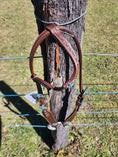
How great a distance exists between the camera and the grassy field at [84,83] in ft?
8.79

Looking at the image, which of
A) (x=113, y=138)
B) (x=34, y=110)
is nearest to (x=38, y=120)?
(x=34, y=110)

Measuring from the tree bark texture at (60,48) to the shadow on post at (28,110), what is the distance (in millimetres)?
990

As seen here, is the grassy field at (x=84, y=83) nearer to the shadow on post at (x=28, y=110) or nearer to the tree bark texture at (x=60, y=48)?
the shadow on post at (x=28, y=110)

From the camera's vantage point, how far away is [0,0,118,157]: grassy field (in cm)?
268

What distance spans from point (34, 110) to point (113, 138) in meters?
1.72

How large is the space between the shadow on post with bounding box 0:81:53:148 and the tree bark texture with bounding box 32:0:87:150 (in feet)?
3.25

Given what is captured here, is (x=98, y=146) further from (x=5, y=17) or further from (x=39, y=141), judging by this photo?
(x=5, y=17)

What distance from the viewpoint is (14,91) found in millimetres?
3713

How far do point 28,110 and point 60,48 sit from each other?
2.32 m

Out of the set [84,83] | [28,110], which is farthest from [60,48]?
[84,83]

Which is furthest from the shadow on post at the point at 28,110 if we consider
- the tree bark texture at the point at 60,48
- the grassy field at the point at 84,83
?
the tree bark texture at the point at 60,48

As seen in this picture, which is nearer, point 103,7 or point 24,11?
point 24,11

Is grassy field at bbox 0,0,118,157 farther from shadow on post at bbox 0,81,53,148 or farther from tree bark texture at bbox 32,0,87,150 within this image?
tree bark texture at bbox 32,0,87,150

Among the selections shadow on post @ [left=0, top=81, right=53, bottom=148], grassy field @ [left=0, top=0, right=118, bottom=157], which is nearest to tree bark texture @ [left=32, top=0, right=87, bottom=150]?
shadow on post @ [left=0, top=81, right=53, bottom=148]
